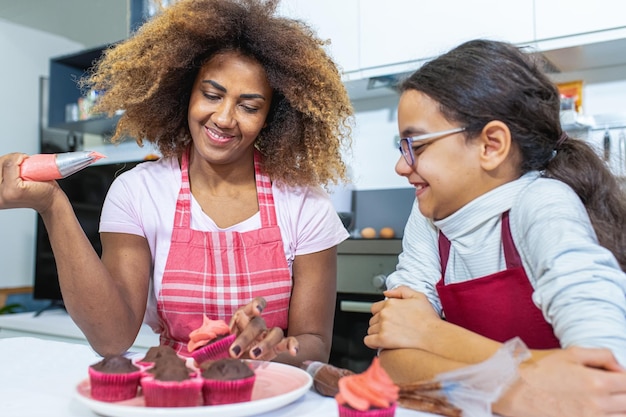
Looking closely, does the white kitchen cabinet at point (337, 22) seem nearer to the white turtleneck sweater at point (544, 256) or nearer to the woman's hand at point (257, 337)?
the white turtleneck sweater at point (544, 256)

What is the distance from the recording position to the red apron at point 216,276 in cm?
125

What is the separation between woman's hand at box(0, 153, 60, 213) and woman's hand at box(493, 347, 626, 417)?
2.48 feet

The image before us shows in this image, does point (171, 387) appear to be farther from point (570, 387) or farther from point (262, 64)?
point (262, 64)

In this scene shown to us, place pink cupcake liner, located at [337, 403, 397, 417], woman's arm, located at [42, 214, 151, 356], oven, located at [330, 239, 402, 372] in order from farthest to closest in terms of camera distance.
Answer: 1. oven, located at [330, 239, 402, 372]
2. woman's arm, located at [42, 214, 151, 356]
3. pink cupcake liner, located at [337, 403, 397, 417]

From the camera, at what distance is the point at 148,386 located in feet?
2.27

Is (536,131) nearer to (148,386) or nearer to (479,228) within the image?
(479,228)

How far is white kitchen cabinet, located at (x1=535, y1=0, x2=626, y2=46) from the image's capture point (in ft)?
6.34

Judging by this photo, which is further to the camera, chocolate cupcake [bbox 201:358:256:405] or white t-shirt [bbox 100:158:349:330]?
white t-shirt [bbox 100:158:349:330]

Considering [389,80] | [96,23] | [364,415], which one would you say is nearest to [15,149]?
[96,23]

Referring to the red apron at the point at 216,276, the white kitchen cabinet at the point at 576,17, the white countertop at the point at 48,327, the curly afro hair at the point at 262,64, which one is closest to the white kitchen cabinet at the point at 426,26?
the white kitchen cabinet at the point at 576,17

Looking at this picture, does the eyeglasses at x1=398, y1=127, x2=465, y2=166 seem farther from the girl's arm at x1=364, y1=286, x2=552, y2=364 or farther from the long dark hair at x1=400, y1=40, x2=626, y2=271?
the girl's arm at x1=364, y1=286, x2=552, y2=364

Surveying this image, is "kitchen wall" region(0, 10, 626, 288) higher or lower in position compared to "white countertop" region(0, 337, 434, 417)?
higher

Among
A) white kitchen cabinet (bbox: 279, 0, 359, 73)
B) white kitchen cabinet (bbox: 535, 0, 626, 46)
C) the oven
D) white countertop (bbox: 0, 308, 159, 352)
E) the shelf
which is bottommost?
white countertop (bbox: 0, 308, 159, 352)

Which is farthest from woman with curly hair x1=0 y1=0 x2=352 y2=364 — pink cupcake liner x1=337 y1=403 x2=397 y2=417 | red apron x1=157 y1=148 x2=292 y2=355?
pink cupcake liner x1=337 y1=403 x2=397 y2=417
